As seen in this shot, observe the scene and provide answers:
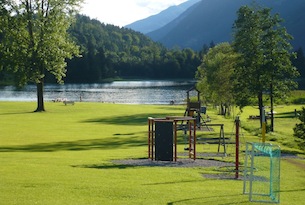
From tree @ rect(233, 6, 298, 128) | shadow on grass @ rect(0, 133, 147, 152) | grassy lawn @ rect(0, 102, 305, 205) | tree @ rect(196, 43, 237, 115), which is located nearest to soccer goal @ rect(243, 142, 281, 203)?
grassy lawn @ rect(0, 102, 305, 205)

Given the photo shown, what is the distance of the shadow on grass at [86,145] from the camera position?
85.3 feet

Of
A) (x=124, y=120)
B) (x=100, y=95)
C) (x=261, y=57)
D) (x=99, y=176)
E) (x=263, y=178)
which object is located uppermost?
(x=261, y=57)

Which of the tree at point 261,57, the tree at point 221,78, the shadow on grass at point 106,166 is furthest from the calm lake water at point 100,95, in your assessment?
the shadow on grass at point 106,166

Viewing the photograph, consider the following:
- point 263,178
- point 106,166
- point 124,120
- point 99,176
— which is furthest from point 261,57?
point 99,176

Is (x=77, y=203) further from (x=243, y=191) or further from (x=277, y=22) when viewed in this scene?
(x=277, y=22)

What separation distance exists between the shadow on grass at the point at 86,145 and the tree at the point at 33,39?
25199mm

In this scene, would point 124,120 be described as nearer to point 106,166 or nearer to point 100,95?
point 106,166

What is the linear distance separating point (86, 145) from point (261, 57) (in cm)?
2209

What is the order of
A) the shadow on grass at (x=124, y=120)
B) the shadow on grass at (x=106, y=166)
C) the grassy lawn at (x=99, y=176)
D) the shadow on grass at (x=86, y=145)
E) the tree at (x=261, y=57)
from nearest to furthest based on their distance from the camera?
the grassy lawn at (x=99, y=176), the shadow on grass at (x=106, y=166), the shadow on grass at (x=86, y=145), the tree at (x=261, y=57), the shadow on grass at (x=124, y=120)

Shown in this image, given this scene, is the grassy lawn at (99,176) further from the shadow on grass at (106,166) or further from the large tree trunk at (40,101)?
the large tree trunk at (40,101)

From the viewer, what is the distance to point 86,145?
29.2 meters

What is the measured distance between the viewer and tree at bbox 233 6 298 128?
4431 cm

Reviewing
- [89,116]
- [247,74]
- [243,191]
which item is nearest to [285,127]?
[247,74]

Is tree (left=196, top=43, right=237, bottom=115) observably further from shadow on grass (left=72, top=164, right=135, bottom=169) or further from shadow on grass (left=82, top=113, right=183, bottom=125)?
shadow on grass (left=72, top=164, right=135, bottom=169)
